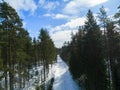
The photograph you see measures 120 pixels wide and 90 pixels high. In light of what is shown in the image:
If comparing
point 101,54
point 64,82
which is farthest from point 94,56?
point 64,82

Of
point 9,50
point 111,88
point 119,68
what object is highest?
point 9,50

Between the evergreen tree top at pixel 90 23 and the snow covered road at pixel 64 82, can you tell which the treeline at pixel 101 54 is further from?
the snow covered road at pixel 64 82

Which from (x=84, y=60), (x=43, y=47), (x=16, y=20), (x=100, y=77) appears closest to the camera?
(x=16, y=20)

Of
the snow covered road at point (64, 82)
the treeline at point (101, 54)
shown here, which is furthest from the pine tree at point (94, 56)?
the snow covered road at point (64, 82)

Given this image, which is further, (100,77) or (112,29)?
(112,29)

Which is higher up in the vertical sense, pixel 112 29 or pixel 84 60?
pixel 112 29

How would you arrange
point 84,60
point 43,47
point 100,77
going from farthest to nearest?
point 43,47 < point 84,60 < point 100,77

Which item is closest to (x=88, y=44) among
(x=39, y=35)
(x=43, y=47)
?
(x=43, y=47)

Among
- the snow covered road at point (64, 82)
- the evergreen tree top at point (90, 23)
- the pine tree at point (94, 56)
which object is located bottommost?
the snow covered road at point (64, 82)

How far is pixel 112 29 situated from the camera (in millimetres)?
38250

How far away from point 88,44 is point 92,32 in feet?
6.45

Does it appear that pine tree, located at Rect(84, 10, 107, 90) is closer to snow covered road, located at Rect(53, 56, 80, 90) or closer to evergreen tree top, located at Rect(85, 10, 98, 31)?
evergreen tree top, located at Rect(85, 10, 98, 31)

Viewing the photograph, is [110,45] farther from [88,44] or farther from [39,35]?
Answer: [39,35]

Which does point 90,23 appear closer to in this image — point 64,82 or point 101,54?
point 101,54
